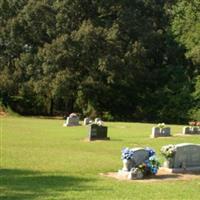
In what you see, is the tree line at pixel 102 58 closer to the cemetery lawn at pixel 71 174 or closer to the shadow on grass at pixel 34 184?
the cemetery lawn at pixel 71 174

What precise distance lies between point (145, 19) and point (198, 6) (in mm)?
19201

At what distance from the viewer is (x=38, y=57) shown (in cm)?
5297

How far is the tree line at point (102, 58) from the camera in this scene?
5112 cm

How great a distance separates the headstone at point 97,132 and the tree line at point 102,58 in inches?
926

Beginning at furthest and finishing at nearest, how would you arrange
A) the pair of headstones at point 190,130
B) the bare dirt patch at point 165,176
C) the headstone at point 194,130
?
the headstone at point 194,130 → the pair of headstones at point 190,130 → the bare dirt patch at point 165,176

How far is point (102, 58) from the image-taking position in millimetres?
50219

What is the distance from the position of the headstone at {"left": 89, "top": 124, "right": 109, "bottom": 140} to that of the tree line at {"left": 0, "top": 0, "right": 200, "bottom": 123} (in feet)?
77.1

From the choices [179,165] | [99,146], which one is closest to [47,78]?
[99,146]

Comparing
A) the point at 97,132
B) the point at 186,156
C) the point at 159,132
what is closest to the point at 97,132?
the point at 97,132

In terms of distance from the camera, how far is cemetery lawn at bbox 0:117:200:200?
11.9 m

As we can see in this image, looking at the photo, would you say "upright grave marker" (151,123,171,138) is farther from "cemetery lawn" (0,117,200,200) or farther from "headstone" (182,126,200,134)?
"cemetery lawn" (0,117,200,200)

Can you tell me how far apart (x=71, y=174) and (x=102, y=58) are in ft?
117

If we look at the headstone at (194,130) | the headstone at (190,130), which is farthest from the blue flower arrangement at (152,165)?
the headstone at (194,130)

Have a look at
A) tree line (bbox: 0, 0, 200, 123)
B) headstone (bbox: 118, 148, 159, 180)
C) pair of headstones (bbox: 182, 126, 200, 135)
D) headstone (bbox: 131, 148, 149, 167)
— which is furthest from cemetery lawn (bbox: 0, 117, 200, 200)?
tree line (bbox: 0, 0, 200, 123)
